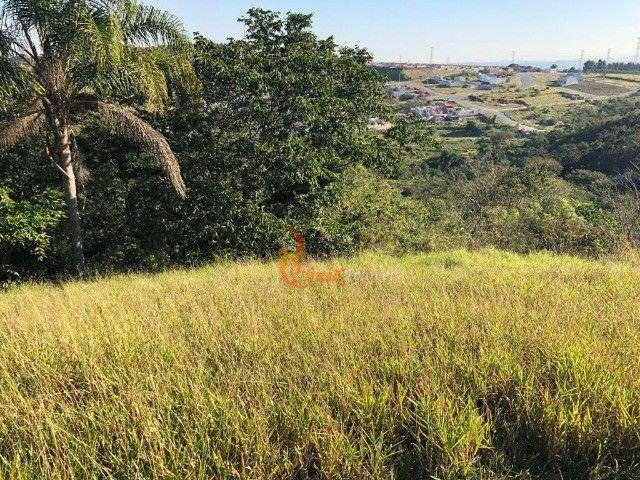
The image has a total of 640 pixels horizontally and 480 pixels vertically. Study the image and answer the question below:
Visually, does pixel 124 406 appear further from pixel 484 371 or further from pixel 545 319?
pixel 545 319

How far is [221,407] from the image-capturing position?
7.35ft

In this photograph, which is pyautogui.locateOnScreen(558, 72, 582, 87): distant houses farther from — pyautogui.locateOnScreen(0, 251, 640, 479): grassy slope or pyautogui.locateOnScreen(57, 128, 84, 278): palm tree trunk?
pyautogui.locateOnScreen(0, 251, 640, 479): grassy slope

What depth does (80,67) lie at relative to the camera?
8008 millimetres

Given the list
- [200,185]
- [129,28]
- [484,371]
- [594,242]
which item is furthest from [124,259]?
[594,242]

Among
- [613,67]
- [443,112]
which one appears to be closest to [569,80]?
[613,67]

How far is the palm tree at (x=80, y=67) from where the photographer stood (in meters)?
7.28

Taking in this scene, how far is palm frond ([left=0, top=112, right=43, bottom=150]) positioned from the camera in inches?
321

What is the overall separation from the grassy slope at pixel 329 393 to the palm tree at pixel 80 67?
532cm

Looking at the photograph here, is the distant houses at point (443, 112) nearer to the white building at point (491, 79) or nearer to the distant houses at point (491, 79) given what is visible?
the distant houses at point (491, 79)

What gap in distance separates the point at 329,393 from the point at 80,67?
328 inches

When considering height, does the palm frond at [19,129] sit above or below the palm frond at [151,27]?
below

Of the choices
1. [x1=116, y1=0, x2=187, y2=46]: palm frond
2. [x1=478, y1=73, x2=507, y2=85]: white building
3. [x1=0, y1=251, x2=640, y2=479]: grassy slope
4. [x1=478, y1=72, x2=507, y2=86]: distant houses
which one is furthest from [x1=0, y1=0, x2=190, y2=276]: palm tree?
[x1=478, y1=73, x2=507, y2=85]: white building

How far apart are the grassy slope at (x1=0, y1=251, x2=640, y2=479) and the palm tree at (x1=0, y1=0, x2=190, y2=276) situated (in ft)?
17.4

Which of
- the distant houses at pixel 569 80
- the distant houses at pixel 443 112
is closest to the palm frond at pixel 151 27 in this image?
the distant houses at pixel 443 112
